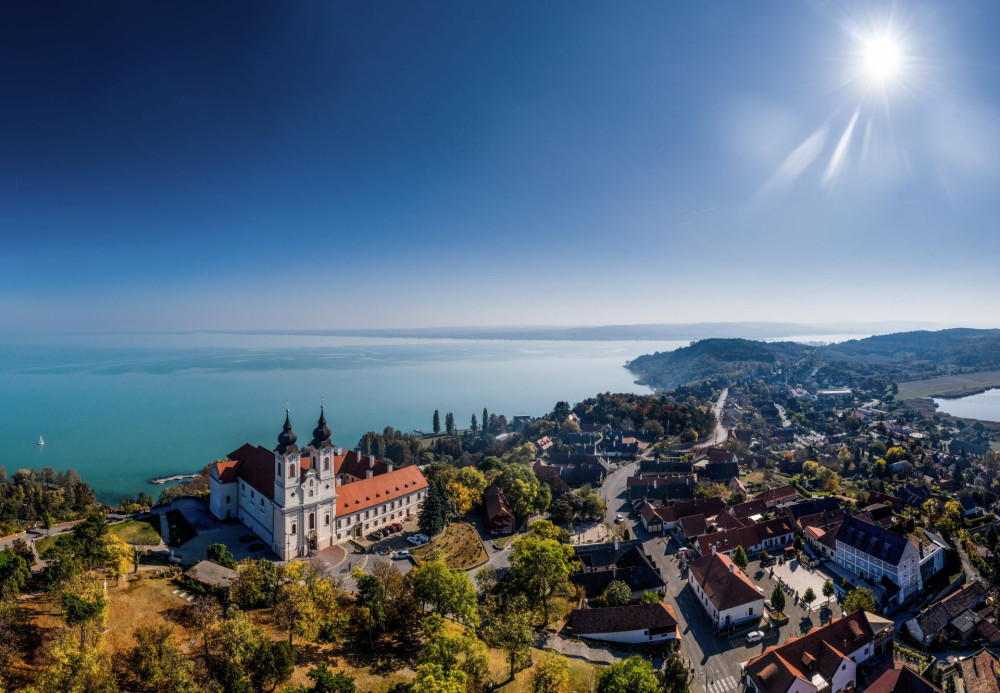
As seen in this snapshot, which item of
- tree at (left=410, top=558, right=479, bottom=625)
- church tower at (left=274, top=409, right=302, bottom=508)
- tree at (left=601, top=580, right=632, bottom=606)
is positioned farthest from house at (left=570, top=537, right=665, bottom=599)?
church tower at (left=274, top=409, right=302, bottom=508)

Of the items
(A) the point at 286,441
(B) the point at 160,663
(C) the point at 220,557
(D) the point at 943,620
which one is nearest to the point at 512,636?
(B) the point at 160,663

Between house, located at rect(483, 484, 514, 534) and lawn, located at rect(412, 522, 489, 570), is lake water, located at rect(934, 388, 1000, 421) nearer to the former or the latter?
house, located at rect(483, 484, 514, 534)

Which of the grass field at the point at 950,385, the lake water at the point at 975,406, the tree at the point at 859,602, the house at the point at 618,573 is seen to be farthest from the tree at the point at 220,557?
the grass field at the point at 950,385

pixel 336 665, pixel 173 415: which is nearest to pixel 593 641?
pixel 336 665

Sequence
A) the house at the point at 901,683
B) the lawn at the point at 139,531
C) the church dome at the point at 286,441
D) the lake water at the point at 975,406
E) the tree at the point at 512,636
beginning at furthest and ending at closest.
A: 1. the lake water at the point at 975,406
2. the lawn at the point at 139,531
3. the church dome at the point at 286,441
4. the tree at the point at 512,636
5. the house at the point at 901,683

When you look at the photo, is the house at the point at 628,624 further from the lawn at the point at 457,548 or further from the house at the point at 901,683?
the lawn at the point at 457,548

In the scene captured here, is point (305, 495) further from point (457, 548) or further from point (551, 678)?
point (551, 678)

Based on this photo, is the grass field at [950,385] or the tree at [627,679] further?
the grass field at [950,385]

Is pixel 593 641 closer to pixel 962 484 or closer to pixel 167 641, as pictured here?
pixel 167 641
